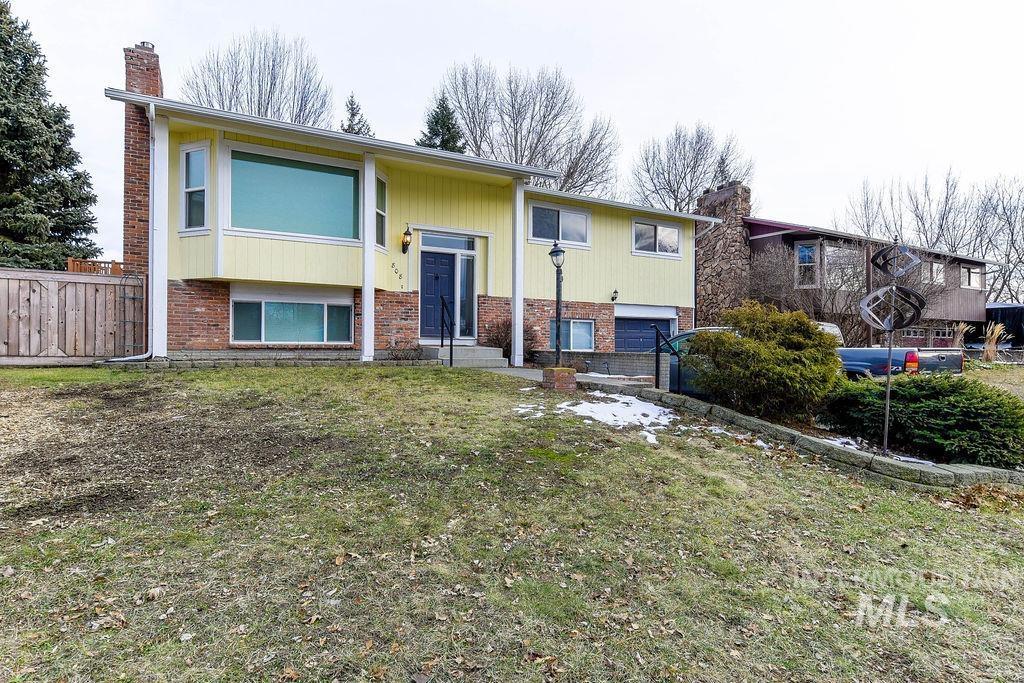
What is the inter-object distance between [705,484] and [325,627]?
10.6ft

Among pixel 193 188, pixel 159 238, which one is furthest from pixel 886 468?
pixel 193 188

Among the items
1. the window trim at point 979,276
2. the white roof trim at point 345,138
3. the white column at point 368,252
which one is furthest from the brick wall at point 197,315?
the window trim at point 979,276

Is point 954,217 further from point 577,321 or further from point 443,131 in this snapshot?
point 443,131

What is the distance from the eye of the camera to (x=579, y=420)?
6.13 meters

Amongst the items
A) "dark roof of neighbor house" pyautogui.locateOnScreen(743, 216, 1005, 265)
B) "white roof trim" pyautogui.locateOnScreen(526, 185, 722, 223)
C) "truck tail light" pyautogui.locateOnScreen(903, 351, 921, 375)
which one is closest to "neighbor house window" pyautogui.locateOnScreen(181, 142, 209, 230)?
"white roof trim" pyautogui.locateOnScreen(526, 185, 722, 223)

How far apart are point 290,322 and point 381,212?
9.49 ft

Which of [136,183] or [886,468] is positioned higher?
[136,183]

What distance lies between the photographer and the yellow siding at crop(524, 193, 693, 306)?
13.5 metres

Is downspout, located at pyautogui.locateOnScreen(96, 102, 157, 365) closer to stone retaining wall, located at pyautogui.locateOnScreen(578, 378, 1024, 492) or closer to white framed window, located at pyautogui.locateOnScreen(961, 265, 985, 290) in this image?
stone retaining wall, located at pyautogui.locateOnScreen(578, 378, 1024, 492)

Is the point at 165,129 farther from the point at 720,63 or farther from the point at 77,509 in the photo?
the point at 720,63

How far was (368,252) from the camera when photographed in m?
10.3

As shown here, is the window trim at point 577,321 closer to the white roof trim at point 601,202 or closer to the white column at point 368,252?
the white roof trim at point 601,202

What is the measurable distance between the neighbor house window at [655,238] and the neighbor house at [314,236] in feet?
7.67

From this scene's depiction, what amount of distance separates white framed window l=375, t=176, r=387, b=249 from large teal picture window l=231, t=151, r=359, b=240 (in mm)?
556
